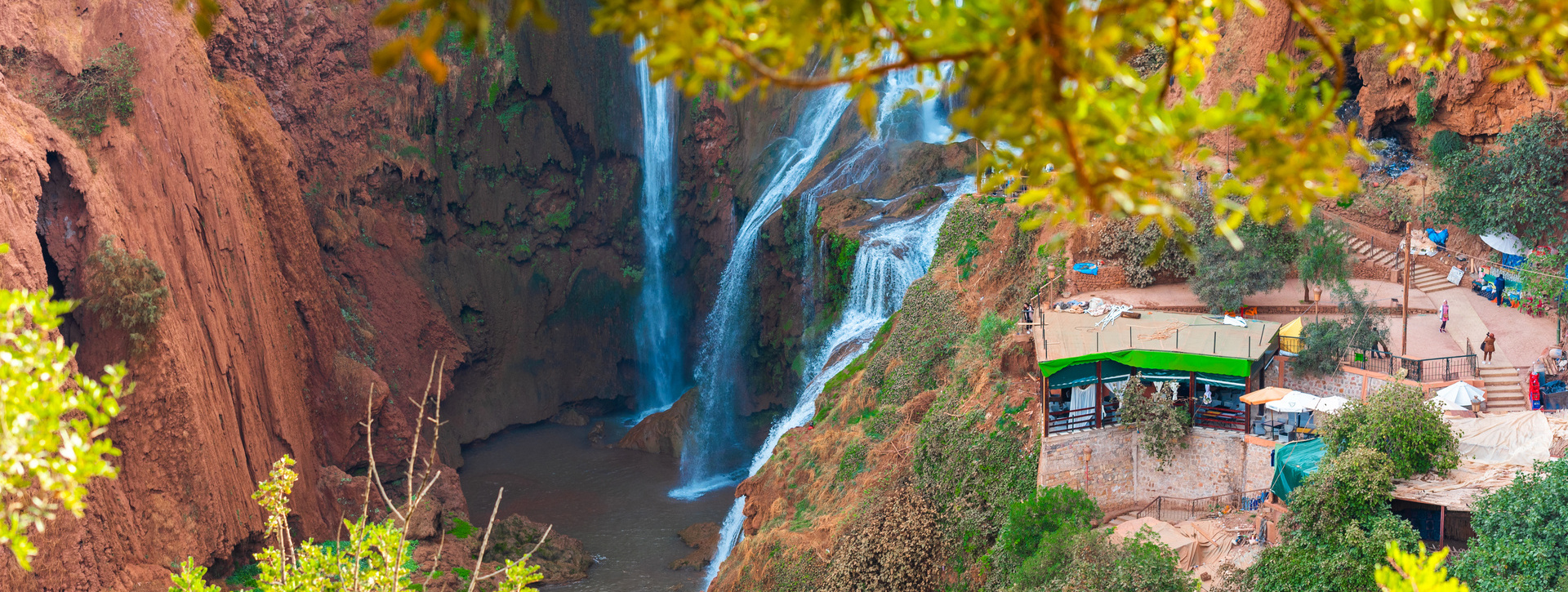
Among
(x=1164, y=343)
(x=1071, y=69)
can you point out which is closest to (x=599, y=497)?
(x=1164, y=343)

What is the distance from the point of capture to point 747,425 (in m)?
35.9

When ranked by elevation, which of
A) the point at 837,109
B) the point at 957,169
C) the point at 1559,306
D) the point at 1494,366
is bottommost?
the point at 1494,366

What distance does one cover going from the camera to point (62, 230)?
18875mm

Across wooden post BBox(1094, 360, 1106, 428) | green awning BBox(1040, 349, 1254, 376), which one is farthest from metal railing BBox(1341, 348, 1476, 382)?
wooden post BBox(1094, 360, 1106, 428)

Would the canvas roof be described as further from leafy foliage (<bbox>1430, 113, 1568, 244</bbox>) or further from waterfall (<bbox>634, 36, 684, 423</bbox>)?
waterfall (<bbox>634, 36, 684, 423</bbox>)

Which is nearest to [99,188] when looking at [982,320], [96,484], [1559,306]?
[96,484]

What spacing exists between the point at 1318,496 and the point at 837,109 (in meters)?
25.9

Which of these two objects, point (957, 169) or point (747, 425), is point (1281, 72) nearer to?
point (957, 169)

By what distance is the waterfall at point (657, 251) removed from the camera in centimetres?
3988

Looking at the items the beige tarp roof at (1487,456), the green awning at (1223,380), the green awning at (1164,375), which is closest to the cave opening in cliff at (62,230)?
the green awning at (1164,375)

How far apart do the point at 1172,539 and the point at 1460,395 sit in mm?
5648

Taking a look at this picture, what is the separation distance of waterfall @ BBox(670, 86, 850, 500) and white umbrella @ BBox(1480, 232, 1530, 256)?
2067 centimetres

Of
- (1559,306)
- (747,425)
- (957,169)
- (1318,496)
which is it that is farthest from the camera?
(747,425)

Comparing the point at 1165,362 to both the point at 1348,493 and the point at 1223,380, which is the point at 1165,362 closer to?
the point at 1223,380
